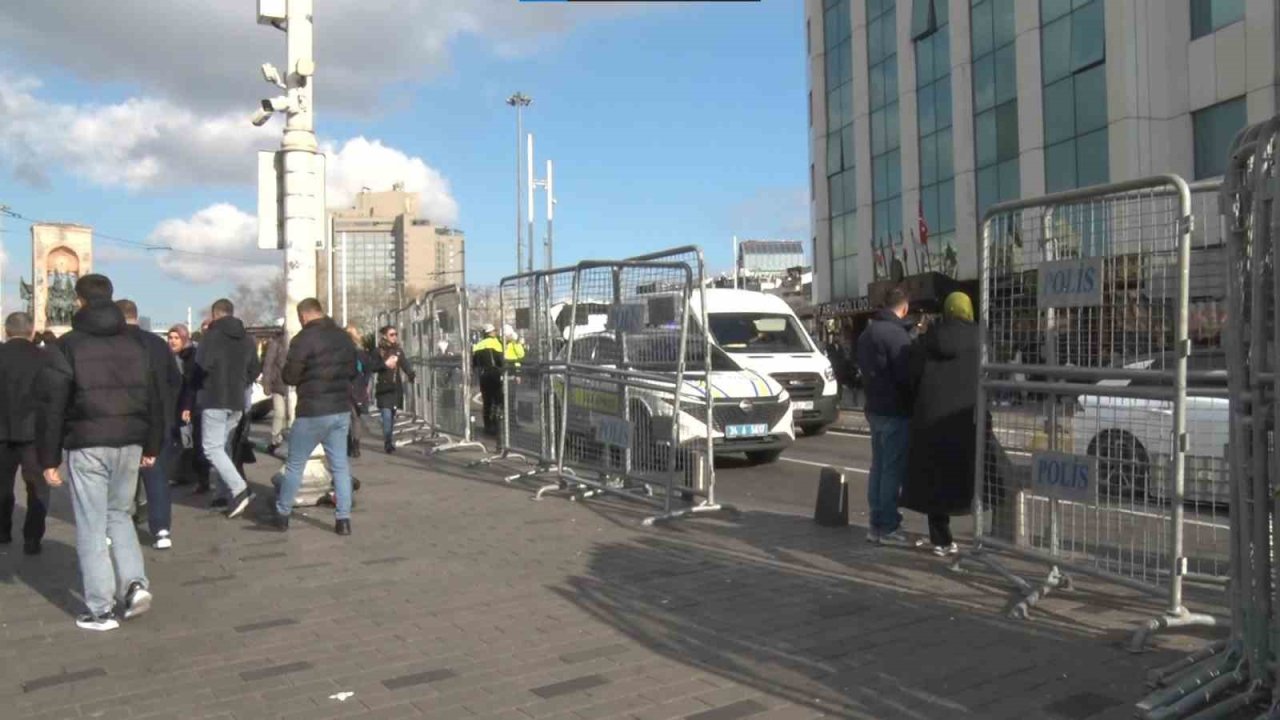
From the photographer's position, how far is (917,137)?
3600cm

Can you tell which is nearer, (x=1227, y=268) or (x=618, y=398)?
(x=1227, y=268)

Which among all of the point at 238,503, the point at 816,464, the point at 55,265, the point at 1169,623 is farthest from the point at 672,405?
the point at 55,265

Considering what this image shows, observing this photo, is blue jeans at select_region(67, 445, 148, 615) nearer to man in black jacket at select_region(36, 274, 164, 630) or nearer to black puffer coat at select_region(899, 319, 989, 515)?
man in black jacket at select_region(36, 274, 164, 630)

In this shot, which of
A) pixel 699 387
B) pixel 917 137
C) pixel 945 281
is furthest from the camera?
pixel 917 137

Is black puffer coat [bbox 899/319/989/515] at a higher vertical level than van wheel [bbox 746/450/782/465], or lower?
higher

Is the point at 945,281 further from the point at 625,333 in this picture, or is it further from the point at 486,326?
the point at 625,333

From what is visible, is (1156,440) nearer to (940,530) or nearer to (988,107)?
(940,530)

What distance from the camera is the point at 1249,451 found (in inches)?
163

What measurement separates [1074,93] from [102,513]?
2806 centimetres

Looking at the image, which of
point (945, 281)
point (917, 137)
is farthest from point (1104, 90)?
point (917, 137)

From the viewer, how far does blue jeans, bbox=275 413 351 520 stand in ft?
27.2

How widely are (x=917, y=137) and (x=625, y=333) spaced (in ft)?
94.0

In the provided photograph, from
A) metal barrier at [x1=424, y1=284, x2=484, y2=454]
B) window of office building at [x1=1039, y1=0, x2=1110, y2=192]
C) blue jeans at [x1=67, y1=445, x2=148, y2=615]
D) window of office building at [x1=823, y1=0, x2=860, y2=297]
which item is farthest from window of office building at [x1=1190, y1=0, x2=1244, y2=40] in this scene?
blue jeans at [x1=67, y1=445, x2=148, y2=615]

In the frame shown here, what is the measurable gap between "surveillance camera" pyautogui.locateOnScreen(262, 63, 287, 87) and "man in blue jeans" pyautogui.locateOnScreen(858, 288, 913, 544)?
5793mm
